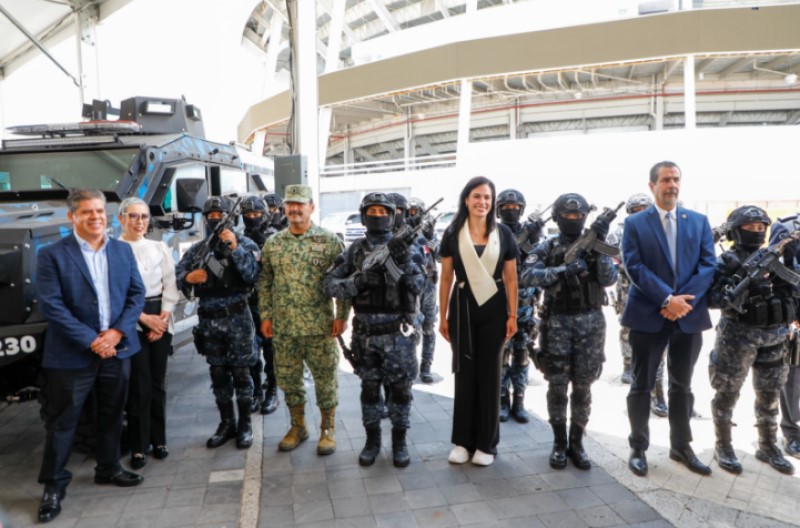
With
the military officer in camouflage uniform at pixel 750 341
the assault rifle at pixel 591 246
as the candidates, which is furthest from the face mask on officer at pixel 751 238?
the assault rifle at pixel 591 246

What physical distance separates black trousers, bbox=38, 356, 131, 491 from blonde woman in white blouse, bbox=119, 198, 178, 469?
0.91ft

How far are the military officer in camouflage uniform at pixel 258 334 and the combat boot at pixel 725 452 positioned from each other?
3615 millimetres

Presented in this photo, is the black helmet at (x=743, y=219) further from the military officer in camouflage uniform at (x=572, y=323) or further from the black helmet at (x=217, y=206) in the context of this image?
the black helmet at (x=217, y=206)

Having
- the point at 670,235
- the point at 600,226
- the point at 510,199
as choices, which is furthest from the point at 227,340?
the point at 670,235

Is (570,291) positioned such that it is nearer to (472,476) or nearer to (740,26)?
(472,476)

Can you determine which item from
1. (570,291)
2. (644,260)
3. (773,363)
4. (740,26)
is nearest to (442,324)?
(570,291)

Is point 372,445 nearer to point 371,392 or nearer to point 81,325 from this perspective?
point 371,392

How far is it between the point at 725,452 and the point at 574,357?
1247 millimetres

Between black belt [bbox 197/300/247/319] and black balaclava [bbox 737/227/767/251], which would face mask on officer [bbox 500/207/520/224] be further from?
black belt [bbox 197/300/247/319]

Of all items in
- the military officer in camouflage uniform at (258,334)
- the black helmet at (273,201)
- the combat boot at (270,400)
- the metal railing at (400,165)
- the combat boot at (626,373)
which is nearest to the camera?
the military officer in camouflage uniform at (258,334)

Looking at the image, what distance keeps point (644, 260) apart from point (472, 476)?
190cm

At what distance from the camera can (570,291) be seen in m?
3.56

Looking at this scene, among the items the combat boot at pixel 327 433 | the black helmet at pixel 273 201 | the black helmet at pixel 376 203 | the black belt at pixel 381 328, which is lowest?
the combat boot at pixel 327 433

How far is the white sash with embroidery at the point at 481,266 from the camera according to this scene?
3.49 m
